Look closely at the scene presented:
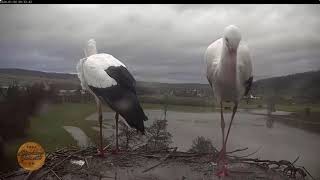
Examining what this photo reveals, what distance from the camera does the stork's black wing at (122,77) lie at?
9.59ft

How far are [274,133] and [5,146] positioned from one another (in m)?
1.82

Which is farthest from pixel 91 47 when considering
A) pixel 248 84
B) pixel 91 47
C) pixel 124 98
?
pixel 248 84

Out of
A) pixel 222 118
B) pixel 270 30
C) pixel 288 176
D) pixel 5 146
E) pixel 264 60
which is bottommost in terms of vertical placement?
pixel 288 176

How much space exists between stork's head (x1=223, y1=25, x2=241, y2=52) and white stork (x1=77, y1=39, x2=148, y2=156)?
2.27 feet

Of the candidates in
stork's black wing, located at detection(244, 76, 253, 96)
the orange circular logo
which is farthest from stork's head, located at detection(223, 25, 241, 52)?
Result: the orange circular logo

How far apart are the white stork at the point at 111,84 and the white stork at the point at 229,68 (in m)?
0.53

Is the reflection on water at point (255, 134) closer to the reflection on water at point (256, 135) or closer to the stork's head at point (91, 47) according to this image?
the reflection on water at point (256, 135)

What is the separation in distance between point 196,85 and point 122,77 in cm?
51

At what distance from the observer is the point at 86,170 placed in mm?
2871

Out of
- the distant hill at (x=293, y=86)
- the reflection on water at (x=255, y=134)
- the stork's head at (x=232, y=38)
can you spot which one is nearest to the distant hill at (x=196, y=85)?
the distant hill at (x=293, y=86)

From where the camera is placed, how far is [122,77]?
2936 mm

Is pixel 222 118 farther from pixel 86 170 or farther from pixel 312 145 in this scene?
pixel 86 170
